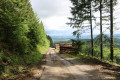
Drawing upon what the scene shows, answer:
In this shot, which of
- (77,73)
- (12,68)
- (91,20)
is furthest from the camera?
(91,20)

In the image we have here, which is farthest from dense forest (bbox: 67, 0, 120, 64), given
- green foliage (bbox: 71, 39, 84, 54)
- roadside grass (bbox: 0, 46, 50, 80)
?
roadside grass (bbox: 0, 46, 50, 80)

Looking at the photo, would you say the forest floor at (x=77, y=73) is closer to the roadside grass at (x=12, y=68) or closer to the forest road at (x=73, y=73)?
the forest road at (x=73, y=73)

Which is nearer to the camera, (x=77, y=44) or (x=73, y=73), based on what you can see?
(x=73, y=73)

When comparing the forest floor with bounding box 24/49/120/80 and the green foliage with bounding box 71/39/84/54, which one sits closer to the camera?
the forest floor with bounding box 24/49/120/80

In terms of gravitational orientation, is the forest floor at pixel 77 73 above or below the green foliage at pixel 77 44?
below

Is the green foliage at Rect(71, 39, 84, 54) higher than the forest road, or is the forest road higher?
the green foliage at Rect(71, 39, 84, 54)

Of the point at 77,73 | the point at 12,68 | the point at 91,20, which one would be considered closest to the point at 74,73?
the point at 77,73

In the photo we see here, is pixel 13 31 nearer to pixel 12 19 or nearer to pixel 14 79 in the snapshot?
pixel 12 19

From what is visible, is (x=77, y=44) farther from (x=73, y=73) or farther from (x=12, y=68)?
(x=12, y=68)

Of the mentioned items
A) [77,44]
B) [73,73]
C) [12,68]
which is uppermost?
[77,44]

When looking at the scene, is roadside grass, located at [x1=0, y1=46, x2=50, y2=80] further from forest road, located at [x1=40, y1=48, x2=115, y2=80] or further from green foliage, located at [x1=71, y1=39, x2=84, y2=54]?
green foliage, located at [x1=71, y1=39, x2=84, y2=54]

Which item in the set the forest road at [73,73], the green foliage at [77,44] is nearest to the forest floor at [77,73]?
the forest road at [73,73]

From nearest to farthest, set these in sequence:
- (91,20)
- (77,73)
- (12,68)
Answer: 1. (77,73)
2. (12,68)
3. (91,20)

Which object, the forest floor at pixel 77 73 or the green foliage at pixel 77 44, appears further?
the green foliage at pixel 77 44
